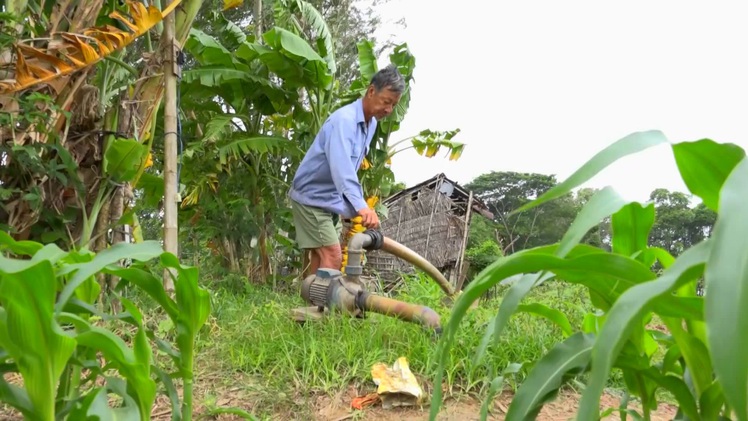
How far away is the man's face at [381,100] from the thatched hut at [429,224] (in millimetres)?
5183

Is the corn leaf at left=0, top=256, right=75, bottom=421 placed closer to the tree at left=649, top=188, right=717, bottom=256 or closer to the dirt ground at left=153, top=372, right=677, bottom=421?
the dirt ground at left=153, top=372, right=677, bottom=421

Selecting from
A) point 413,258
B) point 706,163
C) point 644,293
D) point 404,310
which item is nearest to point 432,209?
point 413,258

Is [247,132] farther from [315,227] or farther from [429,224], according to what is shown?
[429,224]

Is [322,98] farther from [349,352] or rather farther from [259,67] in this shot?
[349,352]

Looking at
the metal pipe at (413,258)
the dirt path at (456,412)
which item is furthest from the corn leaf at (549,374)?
the metal pipe at (413,258)

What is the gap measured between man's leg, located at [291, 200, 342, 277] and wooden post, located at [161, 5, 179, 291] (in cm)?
75

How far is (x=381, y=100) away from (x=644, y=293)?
2811mm

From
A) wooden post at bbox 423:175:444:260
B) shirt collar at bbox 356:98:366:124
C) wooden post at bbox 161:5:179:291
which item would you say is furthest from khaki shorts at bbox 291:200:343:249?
wooden post at bbox 423:175:444:260

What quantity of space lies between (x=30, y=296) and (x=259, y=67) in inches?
194

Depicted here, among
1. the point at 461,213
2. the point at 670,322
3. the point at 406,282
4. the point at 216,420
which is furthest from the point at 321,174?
the point at 461,213

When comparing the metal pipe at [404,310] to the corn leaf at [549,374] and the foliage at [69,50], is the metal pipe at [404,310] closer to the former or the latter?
the corn leaf at [549,374]

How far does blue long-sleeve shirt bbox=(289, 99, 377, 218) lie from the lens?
121 inches

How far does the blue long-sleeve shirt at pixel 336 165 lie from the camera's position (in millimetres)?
3068

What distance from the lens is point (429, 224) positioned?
9.11 metres
